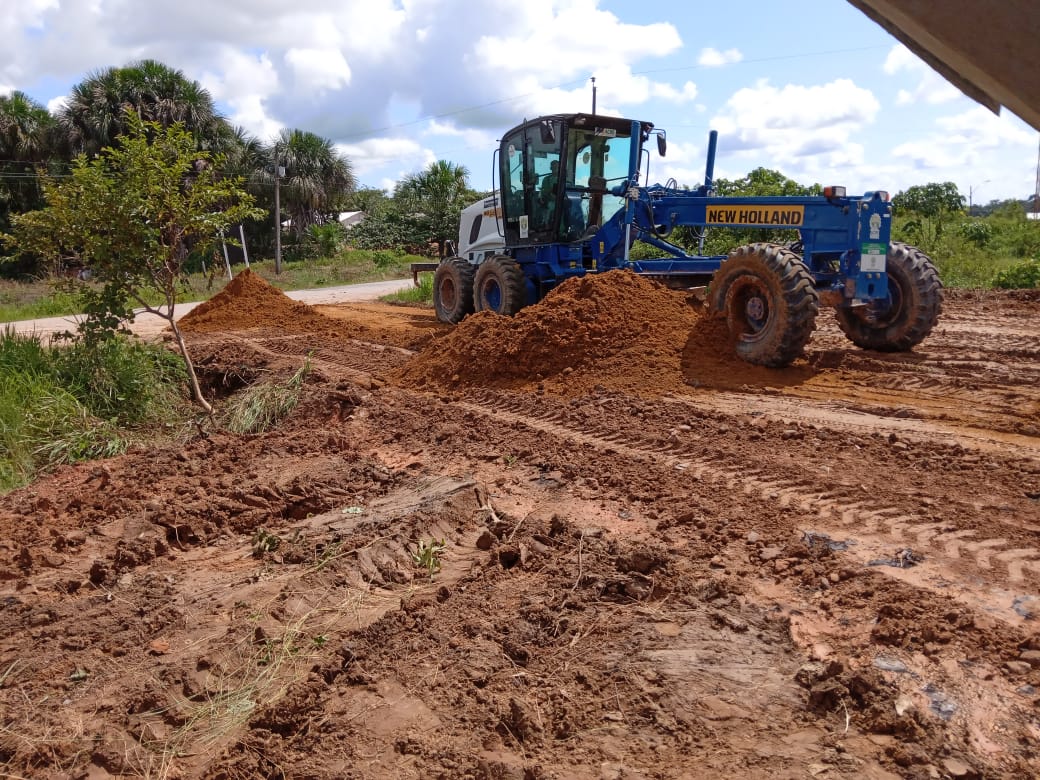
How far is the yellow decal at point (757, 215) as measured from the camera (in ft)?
29.5

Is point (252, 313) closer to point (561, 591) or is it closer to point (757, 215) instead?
point (757, 215)

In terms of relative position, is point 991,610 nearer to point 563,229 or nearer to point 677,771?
point 677,771

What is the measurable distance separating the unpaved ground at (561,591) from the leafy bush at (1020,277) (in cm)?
912

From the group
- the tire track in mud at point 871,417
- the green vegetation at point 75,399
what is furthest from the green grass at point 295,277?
the tire track in mud at point 871,417

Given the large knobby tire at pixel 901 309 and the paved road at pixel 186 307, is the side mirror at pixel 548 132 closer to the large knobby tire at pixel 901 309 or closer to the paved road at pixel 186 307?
the large knobby tire at pixel 901 309

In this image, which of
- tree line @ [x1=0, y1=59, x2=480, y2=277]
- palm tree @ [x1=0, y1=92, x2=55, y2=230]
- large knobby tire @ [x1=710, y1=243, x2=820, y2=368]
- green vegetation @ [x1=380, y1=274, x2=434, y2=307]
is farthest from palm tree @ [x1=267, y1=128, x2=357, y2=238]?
large knobby tire @ [x1=710, y1=243, x2=820, y2=368]

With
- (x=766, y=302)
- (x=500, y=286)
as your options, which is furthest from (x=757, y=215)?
(x=500, y=286)

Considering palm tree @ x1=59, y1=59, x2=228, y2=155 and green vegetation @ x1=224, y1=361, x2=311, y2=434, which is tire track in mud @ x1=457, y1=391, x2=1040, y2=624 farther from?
palm tree @ x1=59, y1=59, x2=228, y2=155

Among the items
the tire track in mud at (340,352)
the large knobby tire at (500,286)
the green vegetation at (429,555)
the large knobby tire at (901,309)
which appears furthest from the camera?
the large knobby tire at (500,286)

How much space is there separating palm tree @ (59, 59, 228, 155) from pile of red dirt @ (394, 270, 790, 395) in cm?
2719

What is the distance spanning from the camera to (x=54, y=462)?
7.99 m

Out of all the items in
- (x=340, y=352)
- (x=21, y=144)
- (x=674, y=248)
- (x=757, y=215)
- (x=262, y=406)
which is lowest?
(x=262, y=406)

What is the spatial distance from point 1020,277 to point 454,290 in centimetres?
1085

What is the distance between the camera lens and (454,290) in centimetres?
1390
